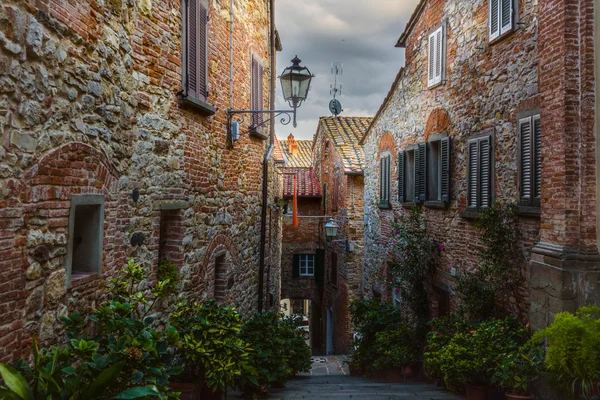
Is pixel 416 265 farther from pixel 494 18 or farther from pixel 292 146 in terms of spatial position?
pixel 292 146

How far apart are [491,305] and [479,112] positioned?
2.97m

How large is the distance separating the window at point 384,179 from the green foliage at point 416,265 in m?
2.73

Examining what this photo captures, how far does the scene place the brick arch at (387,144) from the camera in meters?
13.0

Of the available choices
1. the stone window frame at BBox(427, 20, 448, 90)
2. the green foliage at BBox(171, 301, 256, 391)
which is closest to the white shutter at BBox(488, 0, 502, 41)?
the stone window frame at BBox(427, 20, 448, 90)

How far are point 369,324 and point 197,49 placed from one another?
672 centimetres

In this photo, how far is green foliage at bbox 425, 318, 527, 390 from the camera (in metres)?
6.12

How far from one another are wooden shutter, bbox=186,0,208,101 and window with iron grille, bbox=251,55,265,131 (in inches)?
104

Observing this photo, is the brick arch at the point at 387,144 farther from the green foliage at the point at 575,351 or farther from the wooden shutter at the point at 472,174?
the green foliage at the point at 575,351

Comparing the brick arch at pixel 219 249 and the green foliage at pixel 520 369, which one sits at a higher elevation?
the brick arch at pixel 219 249

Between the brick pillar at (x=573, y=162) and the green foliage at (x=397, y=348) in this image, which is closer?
the brick pillar at (x=573, y=162)

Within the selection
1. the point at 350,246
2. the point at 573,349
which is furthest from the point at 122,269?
the point at 350,246

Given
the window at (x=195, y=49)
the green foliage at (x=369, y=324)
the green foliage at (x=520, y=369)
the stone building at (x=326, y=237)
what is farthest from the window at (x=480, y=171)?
the stone building at (x=326, y=237)

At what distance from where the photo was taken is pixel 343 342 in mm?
16688

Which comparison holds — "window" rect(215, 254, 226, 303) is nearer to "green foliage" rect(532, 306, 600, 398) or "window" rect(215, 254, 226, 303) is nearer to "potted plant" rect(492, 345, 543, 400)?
"potted plant" rect(492, 345, 543, 400)
